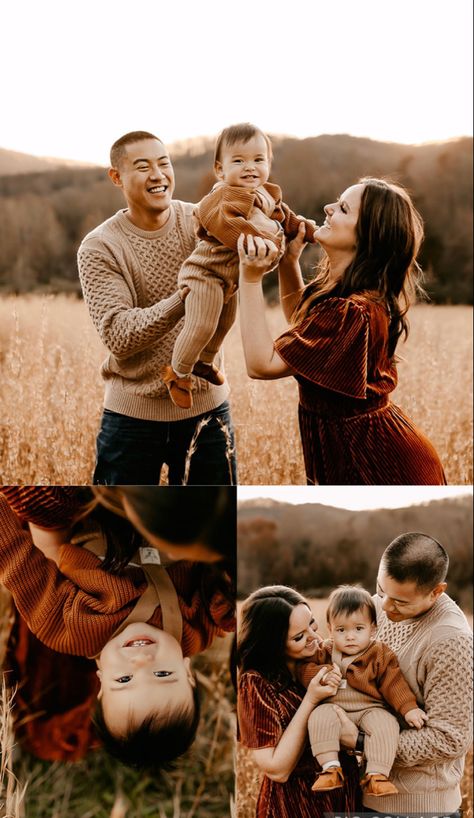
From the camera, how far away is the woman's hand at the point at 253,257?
3.58 metres

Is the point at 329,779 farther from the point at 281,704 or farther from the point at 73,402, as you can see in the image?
the point at 73,402

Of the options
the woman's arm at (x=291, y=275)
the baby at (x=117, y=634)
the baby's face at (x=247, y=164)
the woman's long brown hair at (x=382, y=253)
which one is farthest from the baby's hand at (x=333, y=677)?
the baby's face at (x=247, y=164)

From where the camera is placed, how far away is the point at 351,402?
3.71 metres

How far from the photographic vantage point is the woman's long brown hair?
3.68 meters

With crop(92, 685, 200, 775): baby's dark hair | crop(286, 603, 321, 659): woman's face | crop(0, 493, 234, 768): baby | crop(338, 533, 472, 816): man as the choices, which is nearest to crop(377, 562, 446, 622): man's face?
crop(338, 533, 472, 816): man

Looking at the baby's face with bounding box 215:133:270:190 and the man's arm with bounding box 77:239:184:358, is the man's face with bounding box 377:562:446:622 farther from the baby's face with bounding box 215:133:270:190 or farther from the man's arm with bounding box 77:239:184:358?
the baby's face with bounding box 215:133:270:190

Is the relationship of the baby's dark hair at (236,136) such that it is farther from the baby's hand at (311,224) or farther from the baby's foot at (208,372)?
the baby's foot at (208,372)

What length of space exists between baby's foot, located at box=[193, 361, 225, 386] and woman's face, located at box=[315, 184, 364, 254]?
553 millimetres

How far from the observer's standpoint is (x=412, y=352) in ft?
16.0

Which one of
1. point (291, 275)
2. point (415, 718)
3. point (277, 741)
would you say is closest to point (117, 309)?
point (291, 275)

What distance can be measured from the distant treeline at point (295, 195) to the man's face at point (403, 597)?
133cm

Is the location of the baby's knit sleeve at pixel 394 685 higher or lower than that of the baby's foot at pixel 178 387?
lower

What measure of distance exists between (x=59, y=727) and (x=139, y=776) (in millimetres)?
285

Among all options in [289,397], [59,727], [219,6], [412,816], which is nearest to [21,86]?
[219,6]
